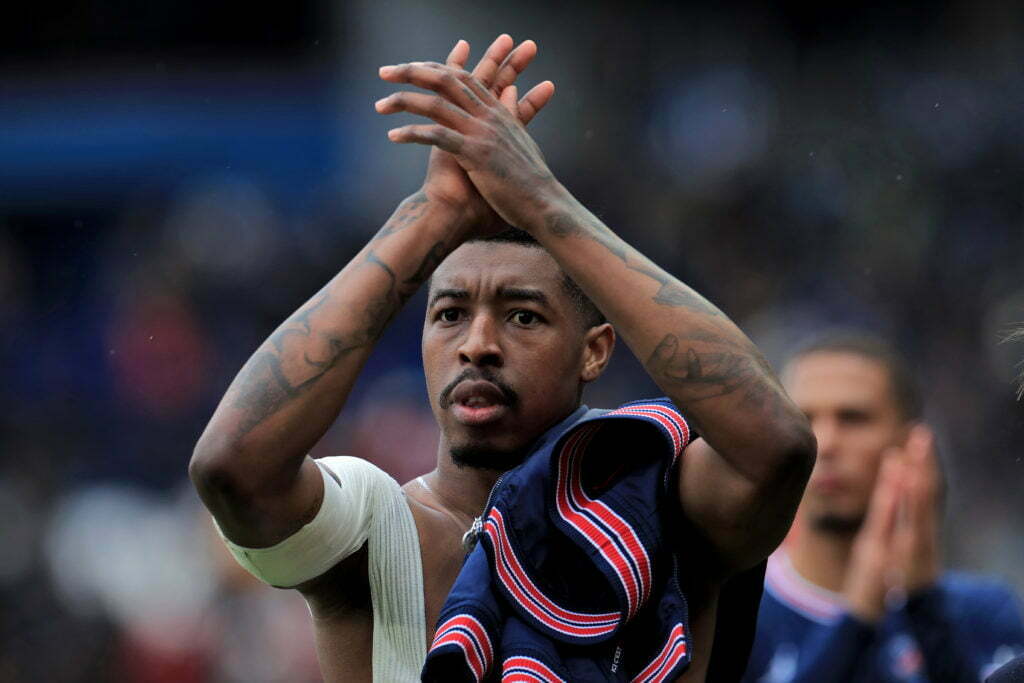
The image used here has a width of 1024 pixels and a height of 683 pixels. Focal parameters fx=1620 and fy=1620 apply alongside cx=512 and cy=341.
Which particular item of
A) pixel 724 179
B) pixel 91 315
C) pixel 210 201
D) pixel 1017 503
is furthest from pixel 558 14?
pixel 1017 503

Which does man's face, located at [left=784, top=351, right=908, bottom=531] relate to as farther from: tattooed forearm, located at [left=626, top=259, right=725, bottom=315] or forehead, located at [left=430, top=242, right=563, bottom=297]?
tattooed forearm, located at [left=626, top=259, right=725, bottom=315]

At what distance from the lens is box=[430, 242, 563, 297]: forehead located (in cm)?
325

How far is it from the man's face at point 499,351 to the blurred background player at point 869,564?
1.16 m

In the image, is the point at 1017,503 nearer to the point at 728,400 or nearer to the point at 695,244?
the point at 695,244

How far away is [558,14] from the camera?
1002 cm

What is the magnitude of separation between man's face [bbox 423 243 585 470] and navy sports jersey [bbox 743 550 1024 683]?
1254 millimetres

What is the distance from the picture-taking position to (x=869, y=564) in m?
4.08

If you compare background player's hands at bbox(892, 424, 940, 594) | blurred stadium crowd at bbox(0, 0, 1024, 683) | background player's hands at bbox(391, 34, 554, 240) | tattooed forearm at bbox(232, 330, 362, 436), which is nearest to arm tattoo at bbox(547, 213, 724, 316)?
background player's hands at bbox(391, 34, 554, 240)

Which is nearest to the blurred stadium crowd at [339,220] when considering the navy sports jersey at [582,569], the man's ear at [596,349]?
the man's ear at [596,349]

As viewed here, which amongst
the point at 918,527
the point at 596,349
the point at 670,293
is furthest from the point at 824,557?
the point at 670,293

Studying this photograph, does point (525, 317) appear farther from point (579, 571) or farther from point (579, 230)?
point (579, 571)

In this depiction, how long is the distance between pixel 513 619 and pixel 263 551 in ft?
1.50

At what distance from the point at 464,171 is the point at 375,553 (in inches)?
29.5

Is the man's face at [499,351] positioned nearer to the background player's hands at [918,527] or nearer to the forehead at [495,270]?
the forehead at [495,270]
